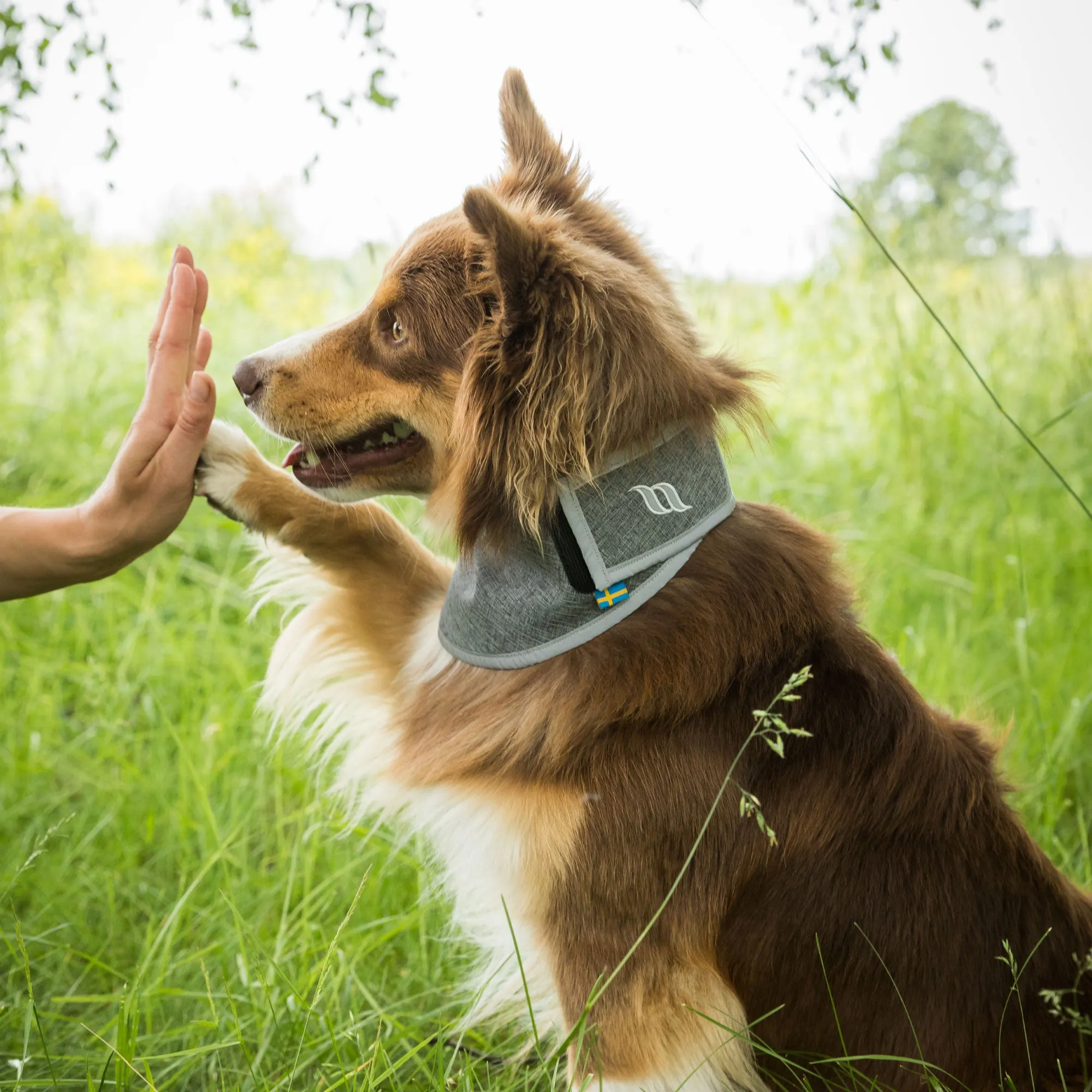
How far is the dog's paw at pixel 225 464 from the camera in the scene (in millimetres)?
2492

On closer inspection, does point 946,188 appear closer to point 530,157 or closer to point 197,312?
point 530,157

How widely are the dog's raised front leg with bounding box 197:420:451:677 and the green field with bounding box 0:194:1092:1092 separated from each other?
652 millimetres

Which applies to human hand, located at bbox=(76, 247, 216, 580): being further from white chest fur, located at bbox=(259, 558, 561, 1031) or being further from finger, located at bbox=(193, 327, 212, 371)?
white chest fur, located at bbox=(259, 558, 561, 1031)

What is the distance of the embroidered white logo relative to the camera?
1.97 m

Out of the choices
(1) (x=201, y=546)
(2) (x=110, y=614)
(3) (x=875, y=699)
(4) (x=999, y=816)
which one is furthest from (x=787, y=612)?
(1) (x=201, y=546)

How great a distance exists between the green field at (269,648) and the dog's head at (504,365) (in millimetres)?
511

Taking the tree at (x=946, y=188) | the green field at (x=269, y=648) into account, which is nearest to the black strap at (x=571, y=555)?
the green field at (x=269, y=648)

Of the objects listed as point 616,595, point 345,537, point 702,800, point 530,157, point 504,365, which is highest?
point 530,157

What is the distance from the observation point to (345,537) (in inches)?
102

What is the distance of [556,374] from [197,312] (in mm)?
832

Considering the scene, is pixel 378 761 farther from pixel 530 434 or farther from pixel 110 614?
pixel 110 614

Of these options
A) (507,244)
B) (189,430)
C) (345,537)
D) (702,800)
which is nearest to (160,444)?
(189,430)

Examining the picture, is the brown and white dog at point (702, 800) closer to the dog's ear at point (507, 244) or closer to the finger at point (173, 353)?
the dog's ear at point (507, 244)

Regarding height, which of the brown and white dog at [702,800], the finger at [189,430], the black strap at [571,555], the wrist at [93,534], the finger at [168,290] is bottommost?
the brown and white dog at [702,800]
